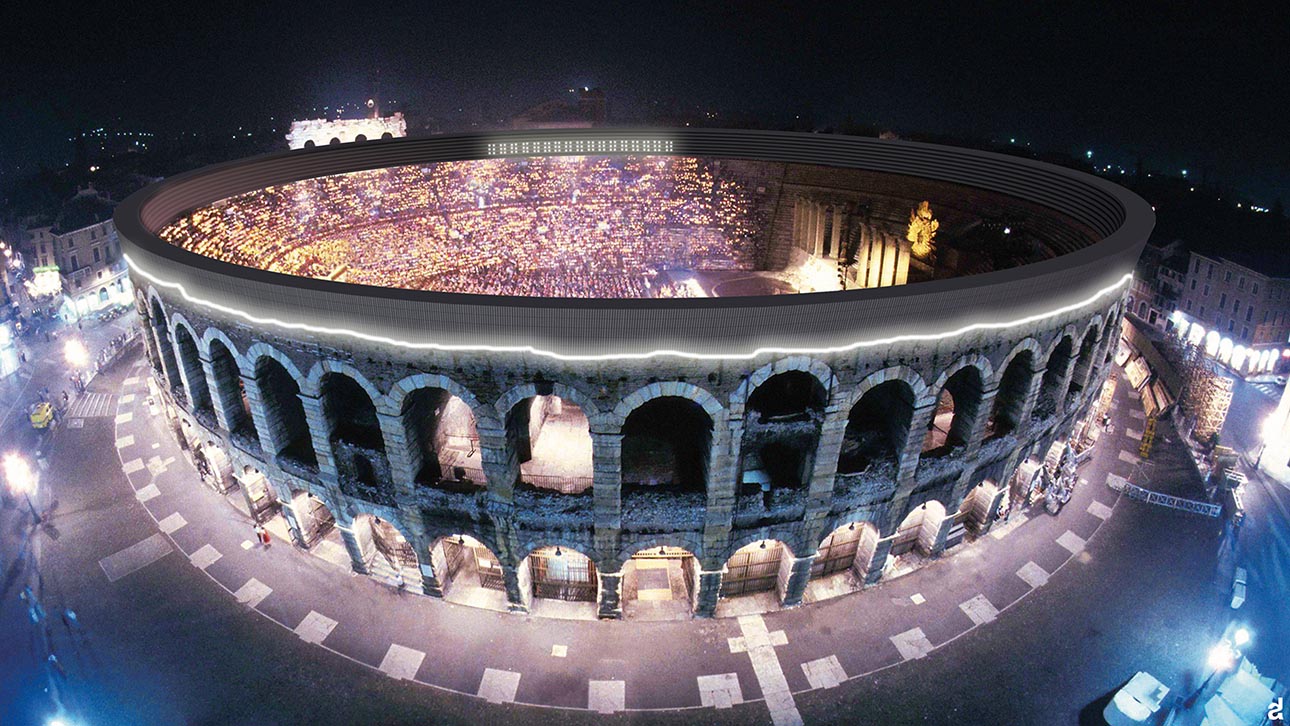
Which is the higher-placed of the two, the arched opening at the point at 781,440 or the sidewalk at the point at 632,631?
the arched opening at the point at 781,440

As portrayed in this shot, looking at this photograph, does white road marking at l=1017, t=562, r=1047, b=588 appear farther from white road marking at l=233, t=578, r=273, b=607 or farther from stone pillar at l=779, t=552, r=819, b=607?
white road marking at l=233, t=578, r=273, b=607

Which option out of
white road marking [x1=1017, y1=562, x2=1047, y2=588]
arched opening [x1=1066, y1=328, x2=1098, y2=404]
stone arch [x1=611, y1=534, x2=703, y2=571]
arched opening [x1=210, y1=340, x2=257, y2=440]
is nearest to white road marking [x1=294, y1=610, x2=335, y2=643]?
arched opening [x1=210, y1=340, x2=257, y2=440]

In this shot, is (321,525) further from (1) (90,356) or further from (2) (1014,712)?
(1) (90,356)

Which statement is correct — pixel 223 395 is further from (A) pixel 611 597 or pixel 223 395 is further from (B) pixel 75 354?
(B) pixel 75 354

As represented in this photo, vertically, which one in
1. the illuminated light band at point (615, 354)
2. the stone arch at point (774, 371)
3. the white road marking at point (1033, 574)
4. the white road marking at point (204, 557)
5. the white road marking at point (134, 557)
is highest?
the illuminated light band at point (615, 354)

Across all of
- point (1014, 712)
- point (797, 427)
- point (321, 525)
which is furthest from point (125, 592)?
point (1014, 712)

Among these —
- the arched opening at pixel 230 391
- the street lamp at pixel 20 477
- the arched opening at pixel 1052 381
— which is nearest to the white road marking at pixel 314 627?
the arched opening at pixel 230 391

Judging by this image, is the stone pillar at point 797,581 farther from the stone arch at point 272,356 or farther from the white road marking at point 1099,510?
the stone arch at point 272,356

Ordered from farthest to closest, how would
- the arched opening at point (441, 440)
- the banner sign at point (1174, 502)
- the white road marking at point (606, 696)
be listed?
the banner sign at point (1174, 502) < the arched opening at point (441, 440) < the white road marking at point (606, 696)
